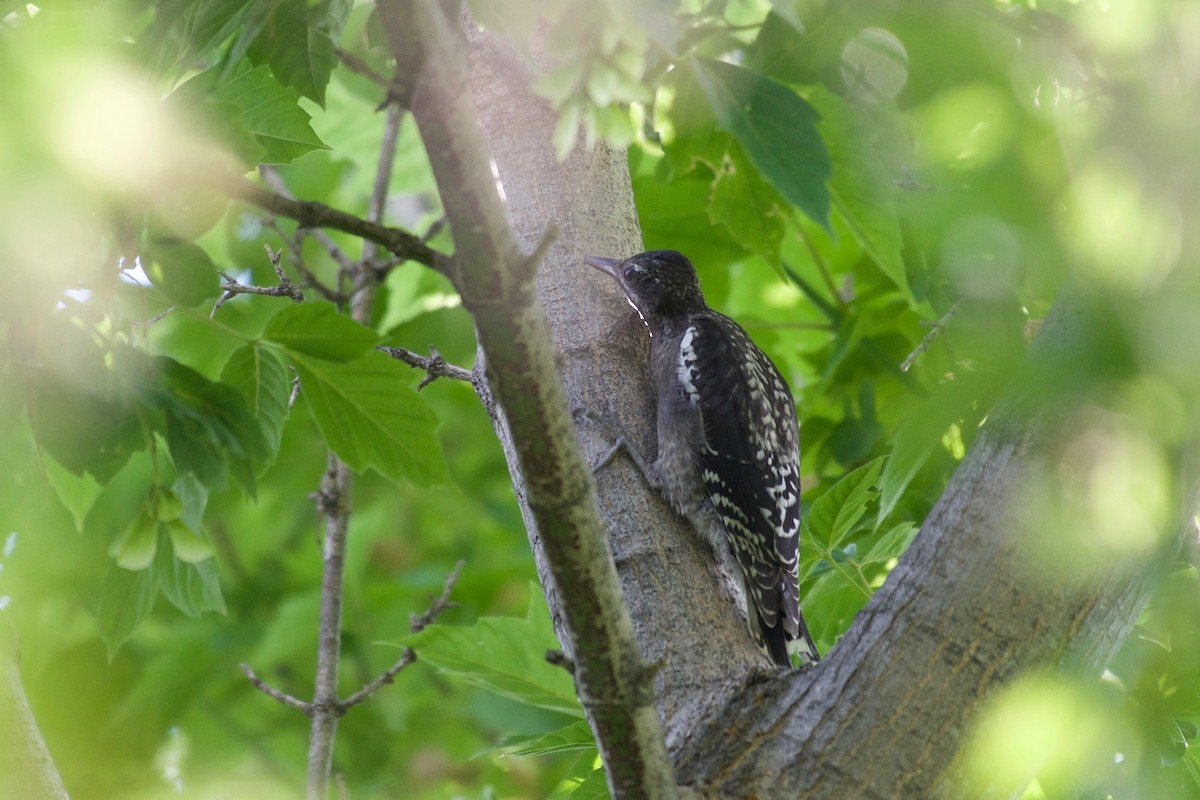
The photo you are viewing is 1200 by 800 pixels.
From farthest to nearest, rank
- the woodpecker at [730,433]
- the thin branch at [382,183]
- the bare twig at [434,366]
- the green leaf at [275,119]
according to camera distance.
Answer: the thin branch at [382,183]
the woodpecker at [730,433]
the bare twig at [434,366]
the green leaf at [275,119]

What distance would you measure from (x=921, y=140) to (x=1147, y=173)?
39cm

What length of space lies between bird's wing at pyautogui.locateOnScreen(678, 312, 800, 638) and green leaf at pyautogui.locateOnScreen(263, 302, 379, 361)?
56.7 inches

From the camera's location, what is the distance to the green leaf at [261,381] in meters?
1.63

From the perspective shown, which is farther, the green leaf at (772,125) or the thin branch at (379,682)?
the thin branch at (379,682)

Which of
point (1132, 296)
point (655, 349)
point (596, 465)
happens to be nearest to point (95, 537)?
point (596, 465)

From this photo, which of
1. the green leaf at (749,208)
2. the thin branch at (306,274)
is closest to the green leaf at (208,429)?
the green leaf at (749,208)

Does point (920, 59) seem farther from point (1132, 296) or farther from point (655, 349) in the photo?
point (655, 349)

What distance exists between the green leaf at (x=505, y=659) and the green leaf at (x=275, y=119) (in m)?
1.00

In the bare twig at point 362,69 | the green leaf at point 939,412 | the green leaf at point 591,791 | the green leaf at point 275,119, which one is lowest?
the green leaf at point 591,791

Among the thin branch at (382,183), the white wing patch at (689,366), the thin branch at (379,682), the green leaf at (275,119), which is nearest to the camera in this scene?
the green leaf at (275,119)

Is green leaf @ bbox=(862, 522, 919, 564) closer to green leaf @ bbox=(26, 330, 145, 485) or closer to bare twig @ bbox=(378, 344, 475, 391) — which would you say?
bare twig @ bbox=(378, 344, 475, 391)

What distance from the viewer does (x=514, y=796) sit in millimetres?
4375

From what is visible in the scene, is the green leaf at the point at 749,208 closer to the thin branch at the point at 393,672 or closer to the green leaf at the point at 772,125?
the green leaf at the point at 772,125

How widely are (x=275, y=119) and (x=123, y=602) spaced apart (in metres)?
0.91
